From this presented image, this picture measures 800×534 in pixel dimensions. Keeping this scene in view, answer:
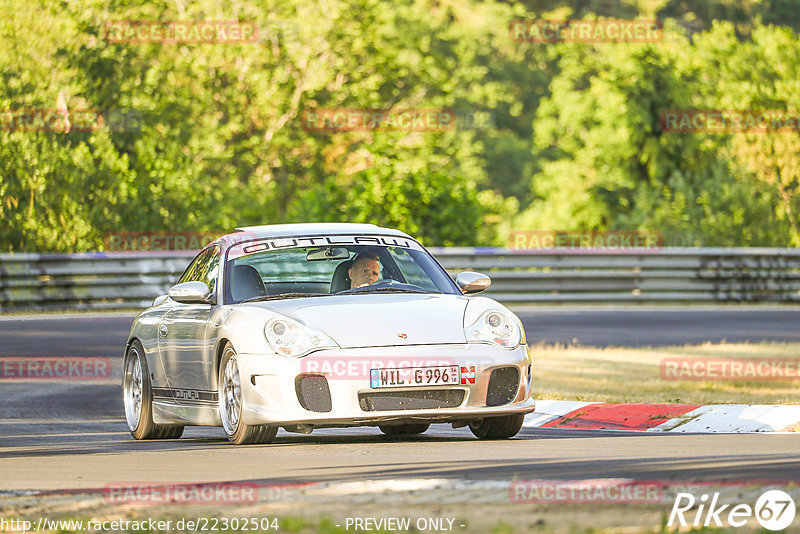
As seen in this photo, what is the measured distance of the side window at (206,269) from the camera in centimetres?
1029

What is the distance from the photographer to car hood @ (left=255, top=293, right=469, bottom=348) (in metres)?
8.97

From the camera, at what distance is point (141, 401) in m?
10.6

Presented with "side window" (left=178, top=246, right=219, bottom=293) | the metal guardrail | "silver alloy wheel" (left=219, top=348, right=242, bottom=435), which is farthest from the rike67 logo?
the metal guardrail

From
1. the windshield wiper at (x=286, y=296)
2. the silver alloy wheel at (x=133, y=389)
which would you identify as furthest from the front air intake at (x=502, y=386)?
the silver alloy wheel at (x=133, y=389)

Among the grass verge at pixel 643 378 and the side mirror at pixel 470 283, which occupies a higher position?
the side mirror at pixel 470 283

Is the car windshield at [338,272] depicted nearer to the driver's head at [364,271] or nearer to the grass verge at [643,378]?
the driver's head at [364,271]

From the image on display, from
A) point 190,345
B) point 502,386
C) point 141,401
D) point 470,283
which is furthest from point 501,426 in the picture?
point 141,401

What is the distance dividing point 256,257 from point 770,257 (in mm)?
18576

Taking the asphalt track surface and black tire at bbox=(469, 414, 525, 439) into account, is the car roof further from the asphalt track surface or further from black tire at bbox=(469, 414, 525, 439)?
black tire at bbox=(469, 414, 525, 439)

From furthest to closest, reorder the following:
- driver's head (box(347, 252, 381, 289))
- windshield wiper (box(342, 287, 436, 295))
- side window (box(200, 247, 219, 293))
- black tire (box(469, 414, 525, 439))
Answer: side window (box(200, 247, 219, 293)) → driver's head (box(347, 252, 381, 289)) → windshield wiper (box(342, 287, 436, 295)) → black tire (box(469, 414, 525, 439))

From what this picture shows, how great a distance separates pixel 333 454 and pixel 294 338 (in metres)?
0.88

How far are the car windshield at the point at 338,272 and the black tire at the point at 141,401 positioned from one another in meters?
1.10

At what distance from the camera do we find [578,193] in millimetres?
50906

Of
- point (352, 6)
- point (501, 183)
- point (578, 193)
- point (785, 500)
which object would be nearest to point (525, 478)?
point (785, 500)
